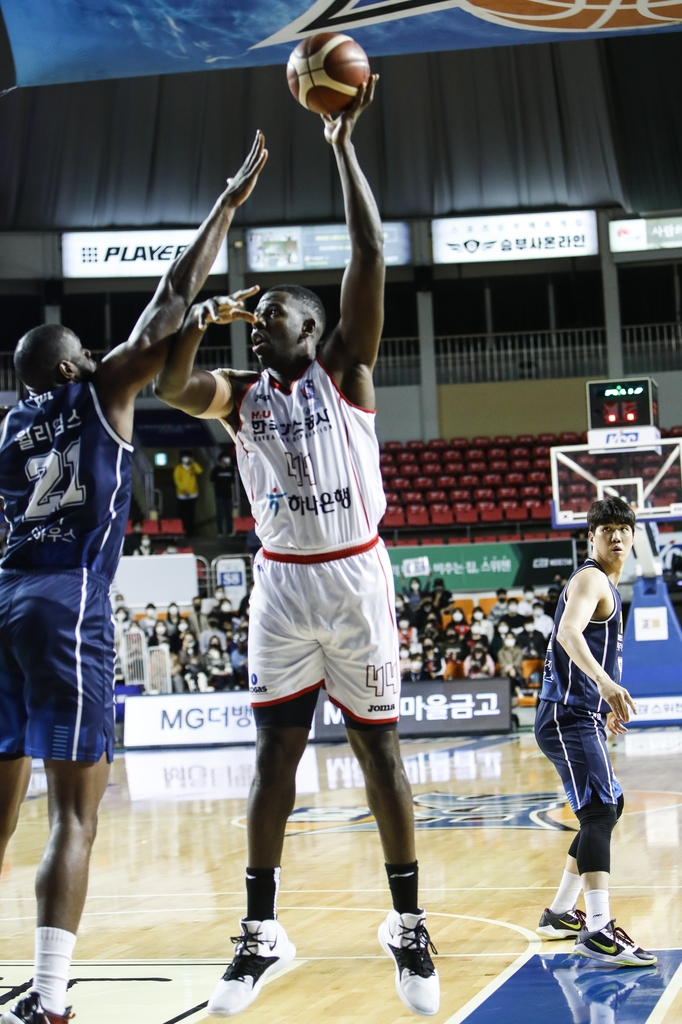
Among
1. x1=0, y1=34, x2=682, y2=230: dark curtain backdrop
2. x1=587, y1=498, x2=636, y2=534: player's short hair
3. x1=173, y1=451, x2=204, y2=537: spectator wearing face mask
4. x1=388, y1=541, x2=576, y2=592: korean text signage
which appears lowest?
x1=587, y1=498, x2=636, y2=534: player's short hair

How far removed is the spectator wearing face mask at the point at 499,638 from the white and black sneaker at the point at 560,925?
1170 cm

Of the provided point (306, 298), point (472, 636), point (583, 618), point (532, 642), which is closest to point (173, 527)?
point (472, 636)

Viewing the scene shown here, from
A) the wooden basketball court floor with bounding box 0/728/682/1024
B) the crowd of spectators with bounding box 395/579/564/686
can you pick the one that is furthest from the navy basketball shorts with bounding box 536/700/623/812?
the crowd of spectators with bounding box 395/579/564/686

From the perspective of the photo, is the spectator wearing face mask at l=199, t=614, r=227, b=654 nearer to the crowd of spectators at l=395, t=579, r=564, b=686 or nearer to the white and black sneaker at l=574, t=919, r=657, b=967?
the crowd of spectators at l=395, t=579, r=564, b=686

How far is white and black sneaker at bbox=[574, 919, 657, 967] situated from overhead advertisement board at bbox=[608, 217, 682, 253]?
2409cm

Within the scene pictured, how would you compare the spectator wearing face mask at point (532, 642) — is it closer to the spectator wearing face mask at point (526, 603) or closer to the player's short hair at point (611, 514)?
the spectator wearing face mask at point (526, 603)

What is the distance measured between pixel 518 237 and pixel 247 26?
473 inches

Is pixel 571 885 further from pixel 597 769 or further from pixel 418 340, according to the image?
pixel 418 340

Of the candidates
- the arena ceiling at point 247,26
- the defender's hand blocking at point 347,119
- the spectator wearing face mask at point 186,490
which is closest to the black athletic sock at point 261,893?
the defender's hand blocking at point 347,119

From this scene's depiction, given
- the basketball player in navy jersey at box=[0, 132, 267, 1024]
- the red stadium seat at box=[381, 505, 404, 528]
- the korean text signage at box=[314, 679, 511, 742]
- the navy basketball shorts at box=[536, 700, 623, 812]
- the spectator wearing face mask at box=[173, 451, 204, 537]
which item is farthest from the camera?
the spectator wearing face mask at box=[173, 451, 204, 537]

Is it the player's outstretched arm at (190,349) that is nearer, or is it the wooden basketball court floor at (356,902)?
the player's outstretched arm at (190,349)

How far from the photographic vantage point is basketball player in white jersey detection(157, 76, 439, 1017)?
151 inches

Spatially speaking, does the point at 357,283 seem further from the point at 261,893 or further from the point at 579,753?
the point at 579,753

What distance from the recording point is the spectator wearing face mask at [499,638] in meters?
16.7
